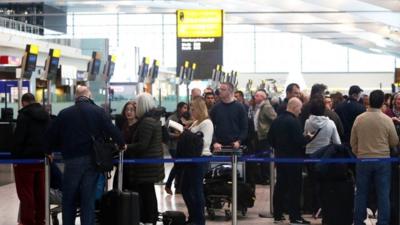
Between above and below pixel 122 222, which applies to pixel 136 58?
above

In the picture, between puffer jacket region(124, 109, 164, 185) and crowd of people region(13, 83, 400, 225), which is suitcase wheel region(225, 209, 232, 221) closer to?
crowd of people region(13, 83, 400, 225)

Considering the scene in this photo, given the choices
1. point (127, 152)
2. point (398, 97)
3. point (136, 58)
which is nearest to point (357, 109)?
point (398, 97)

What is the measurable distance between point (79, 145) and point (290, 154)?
10.1 ft

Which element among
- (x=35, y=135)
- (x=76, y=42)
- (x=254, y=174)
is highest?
(x=76, y=42)

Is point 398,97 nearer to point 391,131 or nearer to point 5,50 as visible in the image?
point 391,131

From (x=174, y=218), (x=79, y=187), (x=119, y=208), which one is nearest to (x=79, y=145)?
(x=79, y=187)

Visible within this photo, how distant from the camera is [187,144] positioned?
30.7 feet

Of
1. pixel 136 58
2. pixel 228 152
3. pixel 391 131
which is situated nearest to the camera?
pixel 391 131

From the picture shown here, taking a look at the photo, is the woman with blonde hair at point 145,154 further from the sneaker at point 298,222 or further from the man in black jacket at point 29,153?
the sneaker at point 298,222

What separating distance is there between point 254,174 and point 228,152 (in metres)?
3.78

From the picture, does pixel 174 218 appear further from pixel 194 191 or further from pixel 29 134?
pixel 29 134

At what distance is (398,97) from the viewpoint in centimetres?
1098

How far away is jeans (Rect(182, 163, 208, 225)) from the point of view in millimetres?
9352

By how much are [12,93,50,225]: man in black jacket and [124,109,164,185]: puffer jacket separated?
114 centimetres
